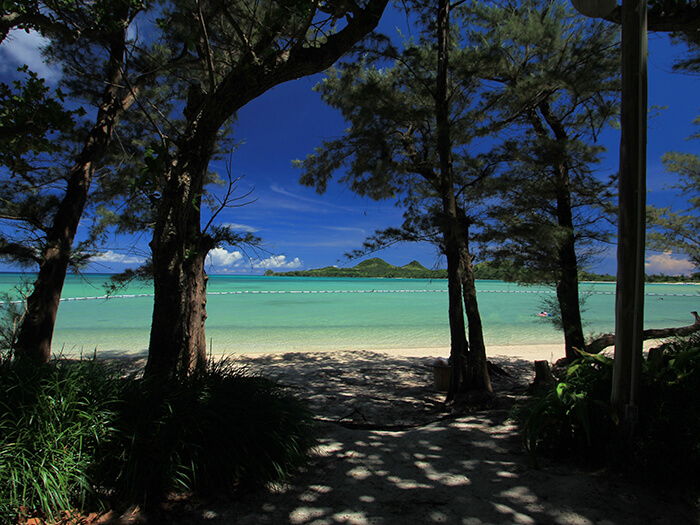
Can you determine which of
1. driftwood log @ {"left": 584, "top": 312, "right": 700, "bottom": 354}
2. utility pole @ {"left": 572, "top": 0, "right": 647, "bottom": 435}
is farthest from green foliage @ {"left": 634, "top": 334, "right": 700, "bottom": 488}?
driftwood log @ {"left": 584, "top": 312, "right": 700, "bottom": 354}

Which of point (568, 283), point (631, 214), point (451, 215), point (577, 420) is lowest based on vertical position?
point (577, 420)

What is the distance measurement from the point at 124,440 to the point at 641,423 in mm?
3182

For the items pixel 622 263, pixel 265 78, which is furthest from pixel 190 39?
pixel 622 263

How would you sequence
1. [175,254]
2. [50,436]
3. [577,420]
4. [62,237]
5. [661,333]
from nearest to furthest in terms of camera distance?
[50,436]
[577,420]
[175,254]
[661,333]
[62,237]

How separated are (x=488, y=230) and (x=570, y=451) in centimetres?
322

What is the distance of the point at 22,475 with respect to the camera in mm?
1719

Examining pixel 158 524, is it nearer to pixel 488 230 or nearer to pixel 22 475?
pixel 22 475

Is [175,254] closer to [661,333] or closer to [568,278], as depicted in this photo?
[661,333]

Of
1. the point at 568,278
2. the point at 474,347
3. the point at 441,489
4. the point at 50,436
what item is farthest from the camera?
the point at 568,278

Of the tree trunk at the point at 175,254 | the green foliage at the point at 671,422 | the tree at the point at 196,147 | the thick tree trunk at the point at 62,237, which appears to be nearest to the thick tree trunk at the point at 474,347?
the green foliage at the point at 671,422

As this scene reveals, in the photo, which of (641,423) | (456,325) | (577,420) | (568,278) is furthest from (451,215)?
(641,423)

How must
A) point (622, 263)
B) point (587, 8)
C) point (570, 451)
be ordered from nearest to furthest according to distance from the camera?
point (587, 8) < point (622, 263) < point (570, 451)

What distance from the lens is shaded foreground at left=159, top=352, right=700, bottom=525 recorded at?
186 cm

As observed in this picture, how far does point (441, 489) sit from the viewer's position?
219 centimetres
